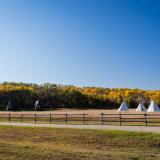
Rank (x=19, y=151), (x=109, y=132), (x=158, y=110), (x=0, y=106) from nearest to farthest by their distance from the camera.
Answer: (x=19, y=151)
(x=109, y=132)
(x=158, y=110)
(x=0, y=106)

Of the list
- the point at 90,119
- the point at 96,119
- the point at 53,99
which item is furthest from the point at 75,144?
the point at 53,99

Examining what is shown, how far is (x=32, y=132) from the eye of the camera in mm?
37656

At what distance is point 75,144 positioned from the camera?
103ft

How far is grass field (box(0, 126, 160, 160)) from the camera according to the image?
21938 millimetres

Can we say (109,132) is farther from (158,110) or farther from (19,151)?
(158,110)

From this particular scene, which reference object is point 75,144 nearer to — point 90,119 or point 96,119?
point 90,119

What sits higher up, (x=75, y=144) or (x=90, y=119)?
(x=90, y=119)

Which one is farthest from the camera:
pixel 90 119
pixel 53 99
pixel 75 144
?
pixel 53 99

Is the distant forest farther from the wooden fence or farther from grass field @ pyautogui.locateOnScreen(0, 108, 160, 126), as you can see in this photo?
the wooden fence

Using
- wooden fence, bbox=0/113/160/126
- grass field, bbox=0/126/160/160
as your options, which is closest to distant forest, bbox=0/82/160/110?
wooden fence, bbox=0/113/160/126

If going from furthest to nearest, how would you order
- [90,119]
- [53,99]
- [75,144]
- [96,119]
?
1. [53,99]
2. [96,119]
3. [90,119]
4. [75,144]

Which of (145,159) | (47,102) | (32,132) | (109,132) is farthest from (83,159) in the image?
(47,102)

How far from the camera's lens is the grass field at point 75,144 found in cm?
2194

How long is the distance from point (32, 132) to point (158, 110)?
41792mm
